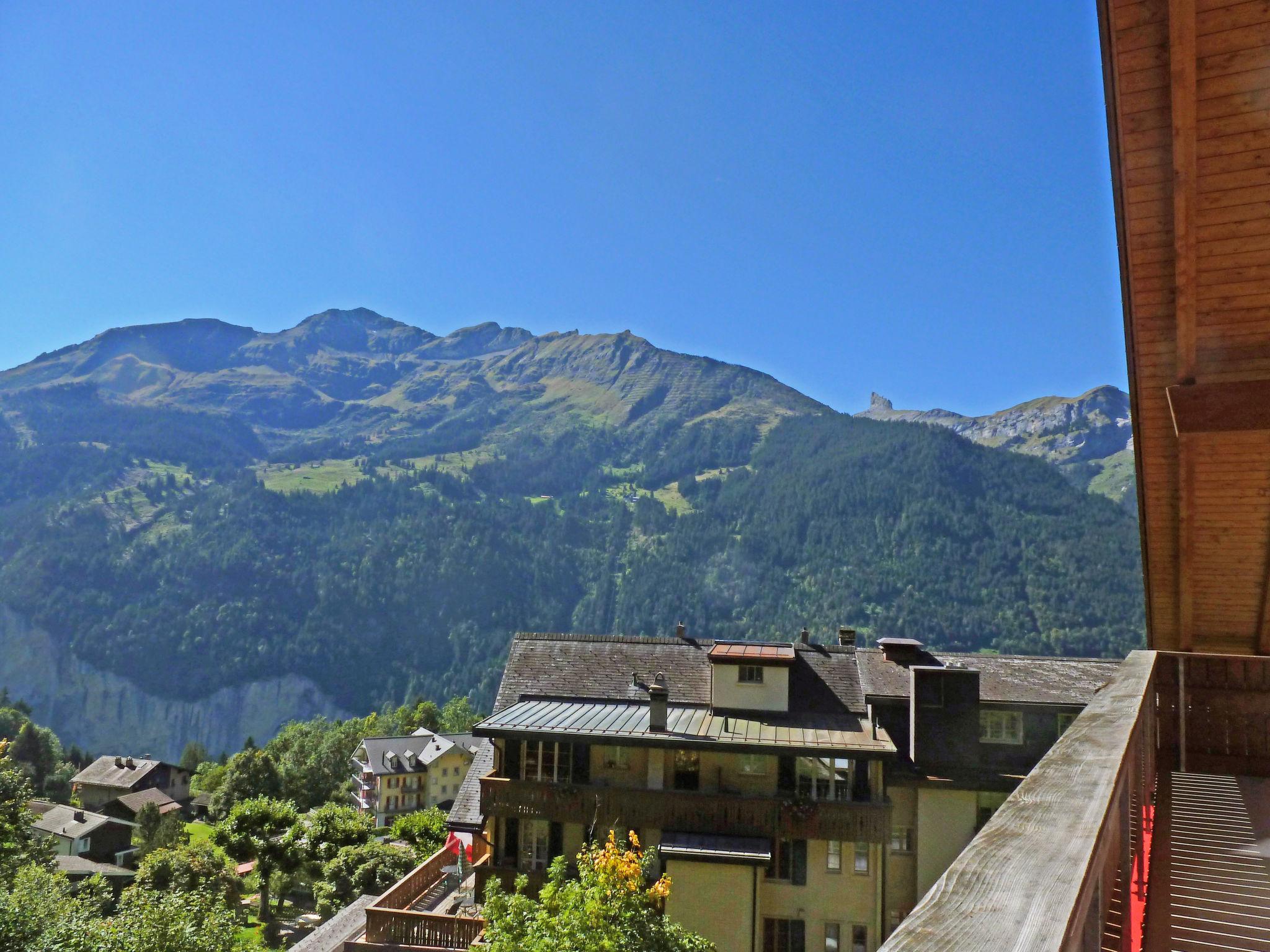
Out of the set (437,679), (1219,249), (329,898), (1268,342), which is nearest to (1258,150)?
(1219,249)

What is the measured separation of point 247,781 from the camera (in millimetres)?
68000

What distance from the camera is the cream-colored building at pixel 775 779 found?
18.1m

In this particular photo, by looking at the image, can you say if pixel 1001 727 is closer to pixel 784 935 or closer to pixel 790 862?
pixel 790 862

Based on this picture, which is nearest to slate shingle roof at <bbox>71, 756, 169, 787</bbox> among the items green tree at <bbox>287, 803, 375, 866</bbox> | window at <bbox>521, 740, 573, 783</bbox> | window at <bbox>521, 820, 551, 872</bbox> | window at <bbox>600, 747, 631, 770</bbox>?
green tree at <bbox>287, 803, 375, 866</bbox>

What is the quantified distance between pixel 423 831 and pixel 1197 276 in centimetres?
3995

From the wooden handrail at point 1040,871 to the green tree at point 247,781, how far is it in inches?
2999

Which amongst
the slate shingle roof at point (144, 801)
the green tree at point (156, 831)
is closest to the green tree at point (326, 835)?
the green tree at point (156, 831)

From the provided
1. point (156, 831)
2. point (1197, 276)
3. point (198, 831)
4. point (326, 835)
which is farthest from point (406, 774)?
point (1197, 276)

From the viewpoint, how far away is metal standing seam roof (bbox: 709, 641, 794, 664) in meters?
21.2

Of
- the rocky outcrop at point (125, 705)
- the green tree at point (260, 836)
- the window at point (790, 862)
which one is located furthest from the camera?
the rocky outcrop at point (125, 705)

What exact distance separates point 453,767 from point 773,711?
2603 inches

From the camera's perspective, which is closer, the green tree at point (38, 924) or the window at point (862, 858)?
the green tree at point (38, 924)

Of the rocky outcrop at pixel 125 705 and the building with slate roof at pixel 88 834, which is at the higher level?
the building with slate roof at pixel 88 834

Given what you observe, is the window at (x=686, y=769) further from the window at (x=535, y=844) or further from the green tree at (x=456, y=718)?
the green tree at (x=456, y=718)
